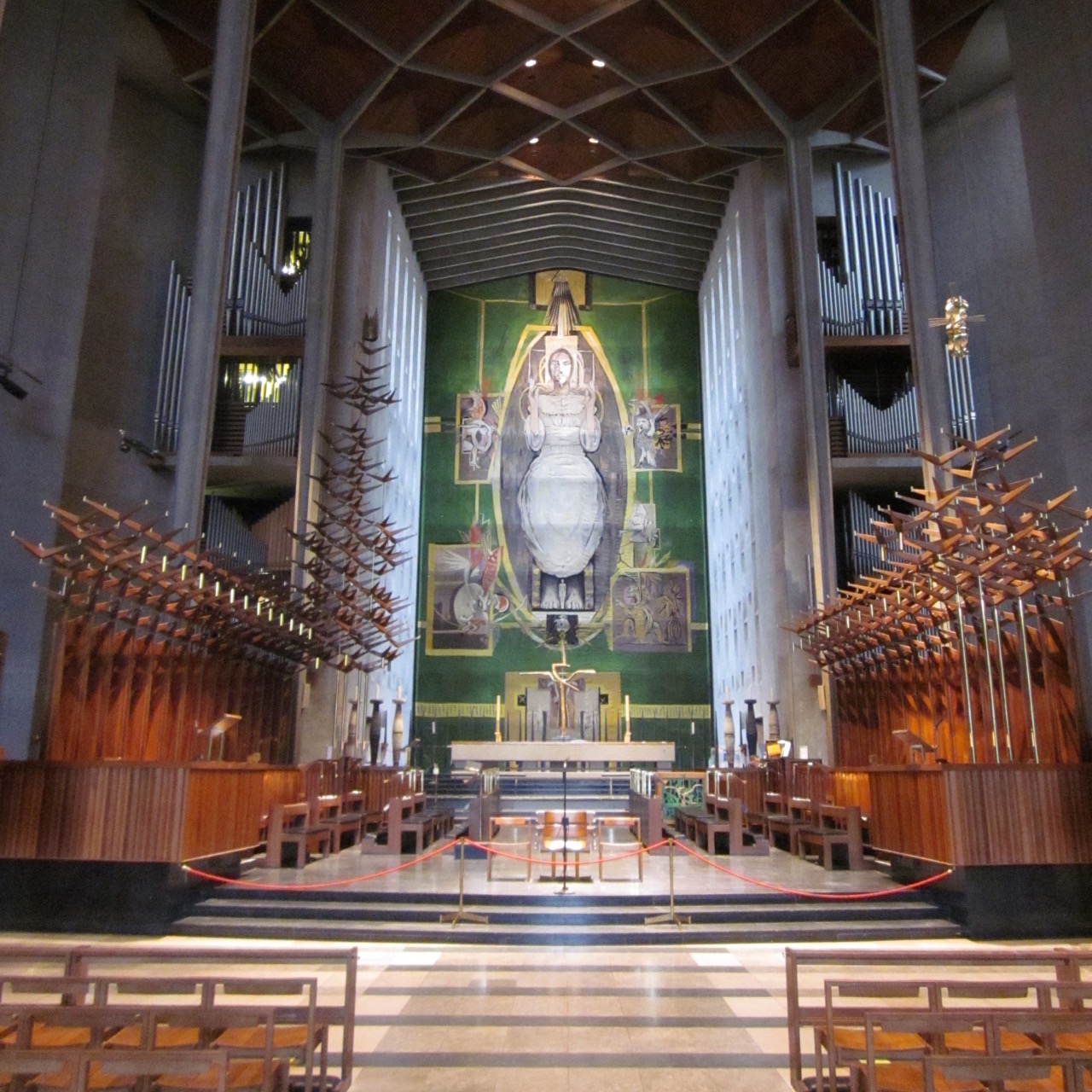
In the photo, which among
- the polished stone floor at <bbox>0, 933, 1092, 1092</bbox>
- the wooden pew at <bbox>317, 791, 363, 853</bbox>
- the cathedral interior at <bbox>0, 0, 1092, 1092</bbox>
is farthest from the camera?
the wooden pew at <bbox>317, 791, 363, 853</bbox>

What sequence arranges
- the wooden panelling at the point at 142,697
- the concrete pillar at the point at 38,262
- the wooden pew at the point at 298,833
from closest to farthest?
the wooden panelling at the point at 142,697, the wooden pew at the point at 298,833, the concrete pillar at the point at 38,262

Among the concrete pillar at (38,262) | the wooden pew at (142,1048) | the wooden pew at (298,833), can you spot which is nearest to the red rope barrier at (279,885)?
the wooden pew at (298,833)

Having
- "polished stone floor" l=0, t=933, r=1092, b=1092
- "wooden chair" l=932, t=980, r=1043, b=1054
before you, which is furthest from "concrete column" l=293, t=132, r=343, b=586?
"wooden chair" l=932, t=980, r=1043, b=1054

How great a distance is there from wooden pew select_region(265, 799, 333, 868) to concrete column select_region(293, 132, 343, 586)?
4.21 m

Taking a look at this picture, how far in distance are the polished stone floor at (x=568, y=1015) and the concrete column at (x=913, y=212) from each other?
5.85 m

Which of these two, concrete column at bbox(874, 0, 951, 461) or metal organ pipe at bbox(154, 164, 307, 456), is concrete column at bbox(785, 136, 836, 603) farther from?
metal organ pipe at bbox(154, 164, 307, 456)

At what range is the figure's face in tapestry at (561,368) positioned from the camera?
20.4m

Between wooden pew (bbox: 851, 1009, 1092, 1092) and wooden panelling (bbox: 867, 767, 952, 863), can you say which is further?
wooden panelling (bbox: 867, 767, 952, 863)

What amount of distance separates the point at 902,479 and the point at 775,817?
19.4ft

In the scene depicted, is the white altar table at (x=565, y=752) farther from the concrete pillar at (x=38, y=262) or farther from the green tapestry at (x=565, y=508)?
the green tapestry at (x=565, y=508)

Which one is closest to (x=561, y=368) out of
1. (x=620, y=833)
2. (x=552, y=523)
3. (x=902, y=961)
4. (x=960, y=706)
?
(x=552, y=523)

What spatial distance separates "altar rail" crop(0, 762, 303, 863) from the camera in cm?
618

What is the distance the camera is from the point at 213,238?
34.1 ft

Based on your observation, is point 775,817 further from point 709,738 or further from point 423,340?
point 423,340
